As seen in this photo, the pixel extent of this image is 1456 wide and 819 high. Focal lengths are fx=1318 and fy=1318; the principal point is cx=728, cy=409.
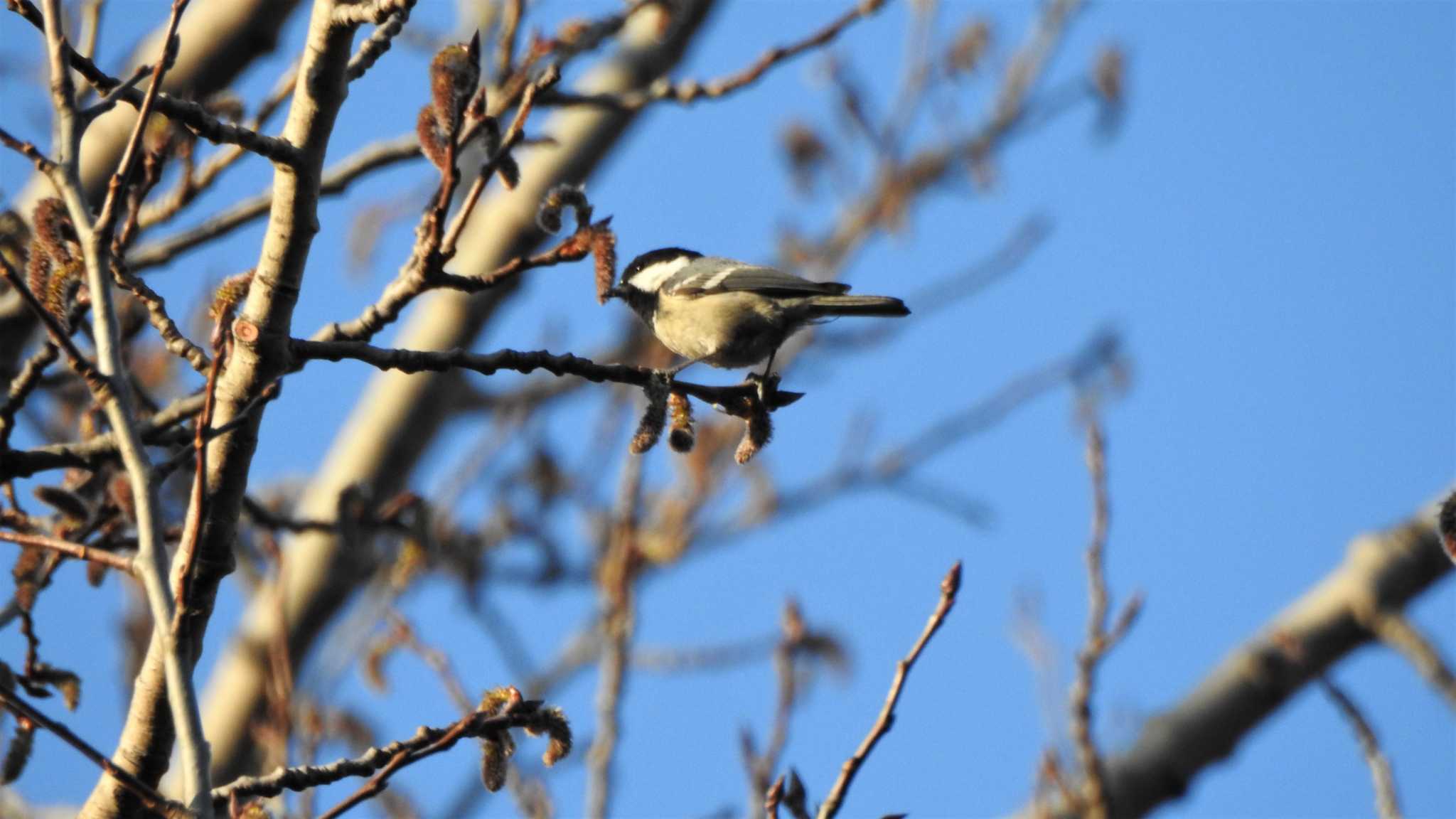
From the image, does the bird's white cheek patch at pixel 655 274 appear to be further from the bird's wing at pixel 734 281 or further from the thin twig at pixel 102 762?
the thin twig at pixel 102 762

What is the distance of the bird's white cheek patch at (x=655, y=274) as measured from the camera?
4598 mm

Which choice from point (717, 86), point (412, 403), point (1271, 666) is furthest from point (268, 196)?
point (1271, 666)

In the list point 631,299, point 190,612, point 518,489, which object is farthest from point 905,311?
point 518,489

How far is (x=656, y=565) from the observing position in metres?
7.61

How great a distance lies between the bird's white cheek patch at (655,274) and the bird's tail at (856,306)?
0.71 m

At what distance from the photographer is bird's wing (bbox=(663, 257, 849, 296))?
13.3 feet

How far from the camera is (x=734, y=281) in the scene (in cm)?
423

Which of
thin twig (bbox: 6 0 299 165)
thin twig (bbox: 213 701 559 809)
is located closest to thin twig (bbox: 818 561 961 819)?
thin twig (bbox: 213 701 559 809)

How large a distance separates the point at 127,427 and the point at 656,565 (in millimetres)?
5941

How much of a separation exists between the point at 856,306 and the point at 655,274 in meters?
1.11

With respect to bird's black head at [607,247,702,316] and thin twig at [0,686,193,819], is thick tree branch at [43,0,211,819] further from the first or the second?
bird's black head at [607,247,702,316]

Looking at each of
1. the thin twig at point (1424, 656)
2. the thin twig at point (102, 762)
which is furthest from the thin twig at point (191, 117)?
the thin twig at point (1424, 656)

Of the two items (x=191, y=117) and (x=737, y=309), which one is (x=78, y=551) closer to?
(x=191, y=117)

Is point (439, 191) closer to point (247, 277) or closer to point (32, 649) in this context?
point (247, 277)
